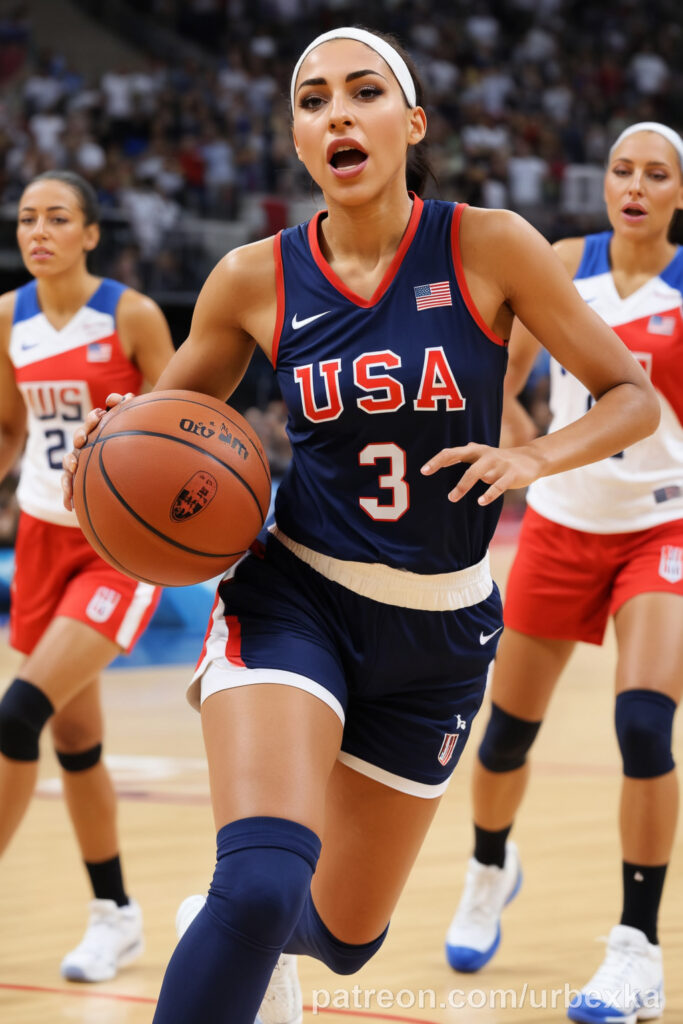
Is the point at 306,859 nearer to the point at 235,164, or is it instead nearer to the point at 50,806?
the point at 50,806

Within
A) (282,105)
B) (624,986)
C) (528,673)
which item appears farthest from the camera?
(282,105)

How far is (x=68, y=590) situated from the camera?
14.3 ft

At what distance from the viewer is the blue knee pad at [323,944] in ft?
10.3

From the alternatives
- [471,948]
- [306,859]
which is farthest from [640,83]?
[306,859]

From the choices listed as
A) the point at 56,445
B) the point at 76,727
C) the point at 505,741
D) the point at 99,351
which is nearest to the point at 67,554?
the point at 56,445

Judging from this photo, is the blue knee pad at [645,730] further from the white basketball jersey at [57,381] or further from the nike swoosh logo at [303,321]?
the white basketball jersey at [57,381]

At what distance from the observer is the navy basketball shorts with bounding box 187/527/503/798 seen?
2.74 meters

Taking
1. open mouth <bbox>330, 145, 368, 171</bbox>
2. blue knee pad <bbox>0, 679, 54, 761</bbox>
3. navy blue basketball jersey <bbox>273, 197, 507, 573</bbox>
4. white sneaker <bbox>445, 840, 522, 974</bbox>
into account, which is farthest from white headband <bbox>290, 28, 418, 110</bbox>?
white sneaker <bbox>445, 840, 522, 974</bbox>

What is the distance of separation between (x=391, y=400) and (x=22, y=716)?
5.93 ft

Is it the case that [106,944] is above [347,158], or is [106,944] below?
below

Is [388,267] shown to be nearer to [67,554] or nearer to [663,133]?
[663,133]

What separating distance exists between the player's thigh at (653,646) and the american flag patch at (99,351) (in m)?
1.87

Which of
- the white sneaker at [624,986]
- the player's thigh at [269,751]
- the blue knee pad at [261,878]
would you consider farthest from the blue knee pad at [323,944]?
the white sneaker at [624,986]

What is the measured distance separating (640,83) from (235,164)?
7574mm
